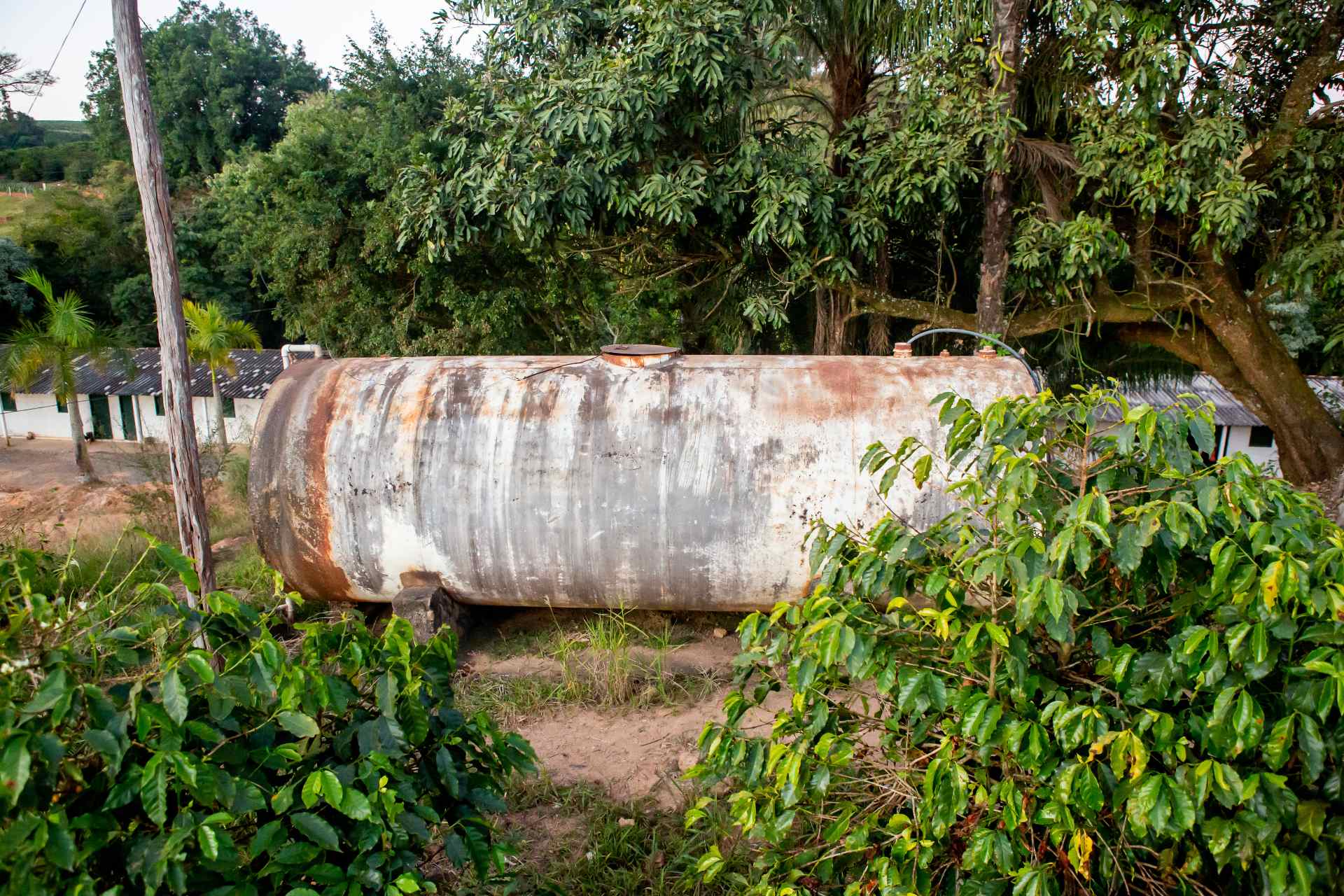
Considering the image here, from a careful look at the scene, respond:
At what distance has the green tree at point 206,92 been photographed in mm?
31000

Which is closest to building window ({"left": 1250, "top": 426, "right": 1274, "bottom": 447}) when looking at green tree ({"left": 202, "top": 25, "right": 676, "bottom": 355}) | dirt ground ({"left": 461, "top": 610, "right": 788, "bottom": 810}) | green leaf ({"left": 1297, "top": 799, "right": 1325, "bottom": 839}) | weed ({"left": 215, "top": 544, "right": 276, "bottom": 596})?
green tree ({"left": 202, "top": 25, "right": 676, "bottom": 355})

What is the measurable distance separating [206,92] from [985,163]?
32292 millimetres

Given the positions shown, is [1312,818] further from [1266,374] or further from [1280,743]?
[1266,374]

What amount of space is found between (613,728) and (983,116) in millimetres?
6349

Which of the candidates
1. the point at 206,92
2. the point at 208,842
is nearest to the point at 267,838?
the point at 208,842

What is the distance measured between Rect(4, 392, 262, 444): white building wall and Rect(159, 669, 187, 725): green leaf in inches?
1010

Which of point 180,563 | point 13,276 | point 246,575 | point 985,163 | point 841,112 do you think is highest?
point 841,112

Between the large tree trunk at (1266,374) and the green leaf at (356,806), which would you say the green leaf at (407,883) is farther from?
the large tree trunk at (1266,374)

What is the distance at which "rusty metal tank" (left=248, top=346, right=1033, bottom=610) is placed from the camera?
18.6 ft

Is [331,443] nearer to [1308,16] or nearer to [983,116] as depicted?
[983,116]

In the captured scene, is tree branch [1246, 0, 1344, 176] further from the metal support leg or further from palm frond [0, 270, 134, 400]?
palm frond [0, 270, 134, 400]

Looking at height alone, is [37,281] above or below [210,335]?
above

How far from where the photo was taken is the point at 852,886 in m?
2.60

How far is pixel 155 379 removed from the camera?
1013 inches
